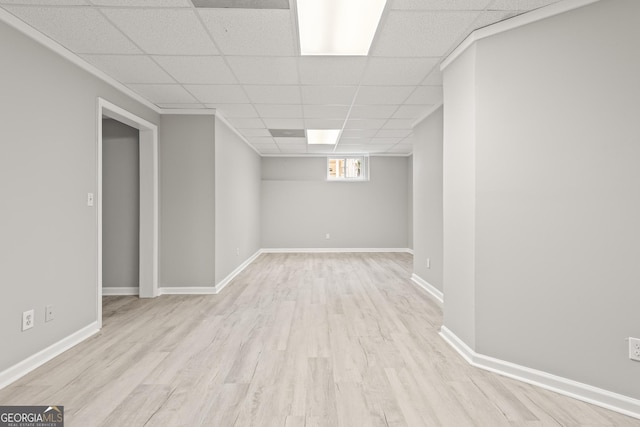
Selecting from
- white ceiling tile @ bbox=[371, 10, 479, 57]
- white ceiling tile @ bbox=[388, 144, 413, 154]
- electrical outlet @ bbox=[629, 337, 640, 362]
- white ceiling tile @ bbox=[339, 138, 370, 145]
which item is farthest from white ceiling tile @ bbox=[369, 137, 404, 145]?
electrical outlet @ bbox=[629, 337, 640, 362]

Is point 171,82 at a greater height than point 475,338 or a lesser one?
greater

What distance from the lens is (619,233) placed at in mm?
2006

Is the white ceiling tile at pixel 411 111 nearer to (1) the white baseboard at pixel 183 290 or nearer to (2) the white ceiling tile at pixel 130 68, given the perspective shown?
(2) the white ceiling tile at pixel 130 68

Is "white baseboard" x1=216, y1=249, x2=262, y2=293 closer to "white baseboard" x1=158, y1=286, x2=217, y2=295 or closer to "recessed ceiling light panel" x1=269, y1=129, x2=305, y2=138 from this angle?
"white baseboard" x1=158, y1=286, x2=217, y2=295

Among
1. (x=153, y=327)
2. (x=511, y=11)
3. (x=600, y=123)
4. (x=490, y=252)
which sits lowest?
(x=153, y=327)

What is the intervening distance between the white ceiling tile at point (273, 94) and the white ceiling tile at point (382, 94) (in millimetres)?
767

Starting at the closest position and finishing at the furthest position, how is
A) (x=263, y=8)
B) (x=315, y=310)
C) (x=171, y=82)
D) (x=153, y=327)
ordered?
(x=263, y=8) < (x=153, y=327) < (x=171, y=82) < (x=315, y=310)

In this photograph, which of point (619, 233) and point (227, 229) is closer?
point (619, 233)

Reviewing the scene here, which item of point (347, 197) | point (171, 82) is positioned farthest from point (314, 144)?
point (171, 82)

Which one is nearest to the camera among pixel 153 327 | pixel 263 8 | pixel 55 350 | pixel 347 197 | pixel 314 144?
pixel 263 8

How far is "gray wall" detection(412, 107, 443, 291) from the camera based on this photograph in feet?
14.8

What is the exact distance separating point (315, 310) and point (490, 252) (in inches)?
83.7

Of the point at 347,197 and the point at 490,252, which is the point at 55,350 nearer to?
the point at 490,252

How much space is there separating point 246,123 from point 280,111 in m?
0.95
